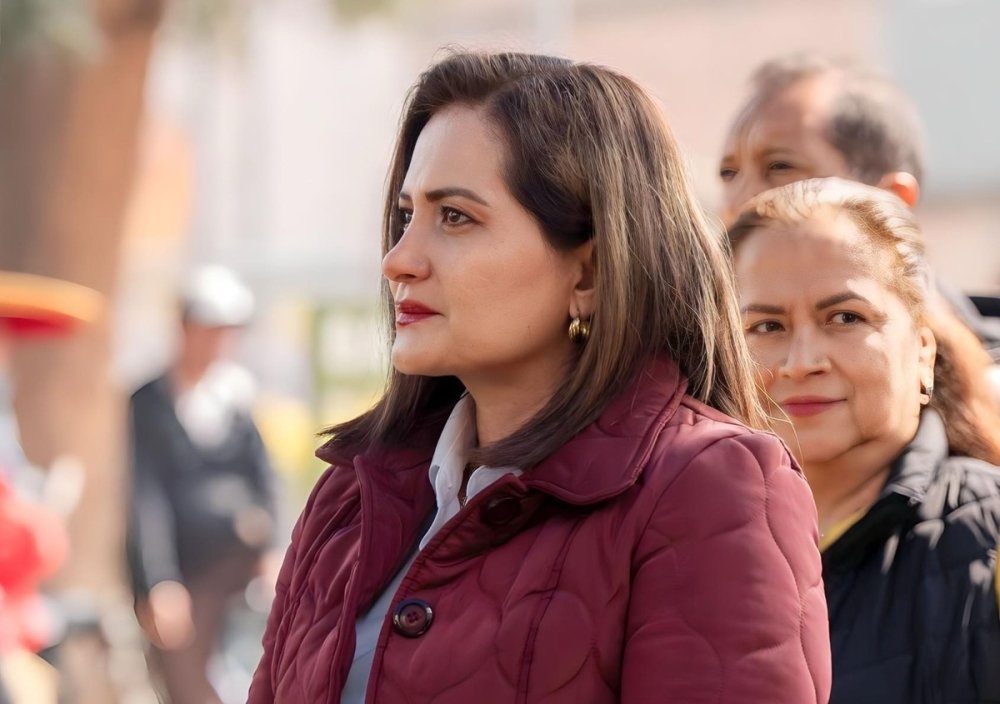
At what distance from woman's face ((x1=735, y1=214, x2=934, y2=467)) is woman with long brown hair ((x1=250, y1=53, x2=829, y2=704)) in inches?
14.1

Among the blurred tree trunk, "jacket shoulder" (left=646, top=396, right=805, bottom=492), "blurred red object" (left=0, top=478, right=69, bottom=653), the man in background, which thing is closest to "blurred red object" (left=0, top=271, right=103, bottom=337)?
"blurred red object" (left=0, top=478, right=69, bottom=653)

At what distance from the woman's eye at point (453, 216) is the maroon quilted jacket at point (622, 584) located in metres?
0.29

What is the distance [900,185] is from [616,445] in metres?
1.56

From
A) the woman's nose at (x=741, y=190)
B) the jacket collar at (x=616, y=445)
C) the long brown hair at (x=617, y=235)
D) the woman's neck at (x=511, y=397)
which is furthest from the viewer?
the woman's nose at (x=741, y=190)

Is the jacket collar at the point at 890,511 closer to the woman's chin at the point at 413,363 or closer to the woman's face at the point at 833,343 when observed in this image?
the woman's face at the point at 833,343

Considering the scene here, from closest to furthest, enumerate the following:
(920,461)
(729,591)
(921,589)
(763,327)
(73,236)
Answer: (729,591) → (921,589) → (920,461) → (763,327) → (73,236)

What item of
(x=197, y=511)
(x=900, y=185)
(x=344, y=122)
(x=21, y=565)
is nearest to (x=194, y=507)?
(x=197, y=511)

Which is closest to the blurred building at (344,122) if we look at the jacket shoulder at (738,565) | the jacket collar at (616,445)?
the jacket collar at (616,445)

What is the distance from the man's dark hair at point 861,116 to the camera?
9.75 feet

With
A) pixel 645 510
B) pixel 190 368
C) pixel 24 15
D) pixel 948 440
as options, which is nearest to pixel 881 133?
pixel 948 440

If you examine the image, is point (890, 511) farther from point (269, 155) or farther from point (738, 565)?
point (269, 155)

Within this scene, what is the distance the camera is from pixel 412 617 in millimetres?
1655

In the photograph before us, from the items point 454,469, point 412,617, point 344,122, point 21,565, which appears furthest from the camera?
point 344,122

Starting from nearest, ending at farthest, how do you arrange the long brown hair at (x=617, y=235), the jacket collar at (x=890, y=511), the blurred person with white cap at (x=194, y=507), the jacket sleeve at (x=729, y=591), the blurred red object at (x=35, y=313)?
the jacket sleeve at (x=729, y=591) < the long brown hair at (x=617, y=235) < the jacket collar at (x=890, y=511) < the blurred red object at (x=35, y=313) < the blurred person with white cap at (x=194, y=507)
